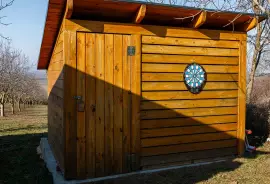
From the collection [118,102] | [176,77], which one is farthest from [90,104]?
[176,77]

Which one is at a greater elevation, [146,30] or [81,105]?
[146,30]

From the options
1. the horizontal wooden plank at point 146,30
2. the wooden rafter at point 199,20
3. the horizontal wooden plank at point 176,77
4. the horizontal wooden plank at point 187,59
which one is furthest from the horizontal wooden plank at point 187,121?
the wooden rafter at point 199,20

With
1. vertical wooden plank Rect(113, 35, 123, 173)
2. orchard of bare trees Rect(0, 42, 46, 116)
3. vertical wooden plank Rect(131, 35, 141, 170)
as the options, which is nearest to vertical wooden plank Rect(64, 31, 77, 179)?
→ vertical wooden plank Rect(113, 35, 123, 173)

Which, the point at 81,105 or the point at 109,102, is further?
the point at 109,102

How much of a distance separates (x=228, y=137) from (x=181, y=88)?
5.33ft

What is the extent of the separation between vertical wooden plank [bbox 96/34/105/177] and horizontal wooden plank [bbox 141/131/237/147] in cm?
85

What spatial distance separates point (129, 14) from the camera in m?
5.27

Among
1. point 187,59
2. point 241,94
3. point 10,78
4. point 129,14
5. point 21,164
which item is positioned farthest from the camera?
point 10,78

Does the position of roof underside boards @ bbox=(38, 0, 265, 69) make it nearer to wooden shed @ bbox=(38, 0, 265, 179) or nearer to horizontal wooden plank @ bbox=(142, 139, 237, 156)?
wooden shed @ bbox=(38, 0, 265, 179)

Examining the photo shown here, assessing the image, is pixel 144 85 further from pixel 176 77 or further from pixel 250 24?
pixel 250 24

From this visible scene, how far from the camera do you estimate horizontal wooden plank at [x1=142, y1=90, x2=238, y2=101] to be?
550 cm

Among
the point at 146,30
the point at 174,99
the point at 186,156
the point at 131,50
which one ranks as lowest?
the point at 186,156

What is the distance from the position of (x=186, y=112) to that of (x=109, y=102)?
1675 mm

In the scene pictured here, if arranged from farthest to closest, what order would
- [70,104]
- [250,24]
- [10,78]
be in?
[10,78] → [250,24] → [70,104]
